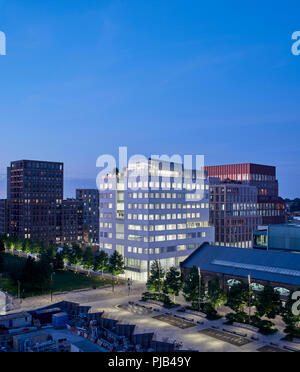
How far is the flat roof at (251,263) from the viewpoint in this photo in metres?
73.6

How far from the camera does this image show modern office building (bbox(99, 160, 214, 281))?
108m

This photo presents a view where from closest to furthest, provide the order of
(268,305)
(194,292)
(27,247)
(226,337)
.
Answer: (226,337), (268,305), (194,292), (27,247)

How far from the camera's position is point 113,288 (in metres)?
89.6

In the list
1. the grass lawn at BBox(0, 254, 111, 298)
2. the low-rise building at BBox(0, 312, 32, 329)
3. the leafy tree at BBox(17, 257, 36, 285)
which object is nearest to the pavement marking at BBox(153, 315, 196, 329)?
the low-rise building at BBox(0, 312, 32, 329)

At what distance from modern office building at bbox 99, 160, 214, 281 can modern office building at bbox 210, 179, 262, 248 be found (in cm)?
3350

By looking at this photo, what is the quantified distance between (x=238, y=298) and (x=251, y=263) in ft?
63.0

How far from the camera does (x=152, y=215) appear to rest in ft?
355

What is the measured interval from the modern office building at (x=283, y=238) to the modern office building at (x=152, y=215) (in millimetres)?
27043

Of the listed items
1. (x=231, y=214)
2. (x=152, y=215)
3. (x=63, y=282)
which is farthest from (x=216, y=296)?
(x=231, y=214)

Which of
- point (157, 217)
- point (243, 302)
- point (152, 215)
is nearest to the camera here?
point (243, 302)

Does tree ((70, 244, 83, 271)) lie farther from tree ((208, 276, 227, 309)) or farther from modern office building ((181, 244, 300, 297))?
tree ((208, 276, 227, 309))

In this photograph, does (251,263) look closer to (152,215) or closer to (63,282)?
(152,215)

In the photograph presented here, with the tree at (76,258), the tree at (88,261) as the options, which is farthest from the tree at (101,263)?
the tree at (76,258)
